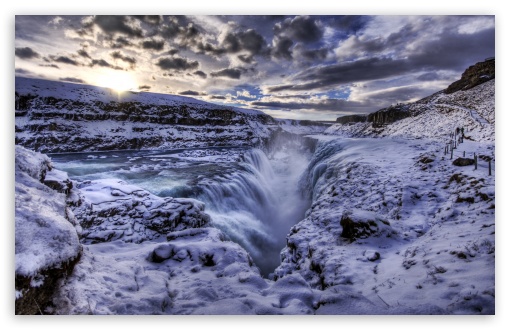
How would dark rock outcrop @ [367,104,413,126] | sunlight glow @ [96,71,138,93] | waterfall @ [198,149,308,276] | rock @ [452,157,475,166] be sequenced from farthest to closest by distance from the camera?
dark rock outcrop @ [367,104,413,126], waterfall @ [198,149,308,276], rock @ [452,157,475,166], sunlight glow @ [96,71,138,93]

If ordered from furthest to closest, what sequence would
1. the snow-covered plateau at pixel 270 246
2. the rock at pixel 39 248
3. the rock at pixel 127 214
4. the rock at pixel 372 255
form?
the rock at pixel 127 214
the rock at pixel 372 255
the snow-covered plateau at pixel 270 246
the rock at pixel 39 248

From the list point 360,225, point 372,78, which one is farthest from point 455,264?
point 372,78

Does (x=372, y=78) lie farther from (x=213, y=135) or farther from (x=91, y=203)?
(x=213, y=135)

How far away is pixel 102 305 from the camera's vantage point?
9.48ft

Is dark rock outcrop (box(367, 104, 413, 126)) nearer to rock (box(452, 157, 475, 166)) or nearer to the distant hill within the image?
the distant hill

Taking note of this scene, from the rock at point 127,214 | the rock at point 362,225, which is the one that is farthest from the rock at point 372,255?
the rock at point 127,214

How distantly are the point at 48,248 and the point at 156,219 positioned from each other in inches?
134

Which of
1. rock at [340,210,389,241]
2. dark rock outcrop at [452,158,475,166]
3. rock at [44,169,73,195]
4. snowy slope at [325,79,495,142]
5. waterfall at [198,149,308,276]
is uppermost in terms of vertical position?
snowy slope at [325,79,495,142]

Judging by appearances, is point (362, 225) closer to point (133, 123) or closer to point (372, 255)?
point (372, 255)

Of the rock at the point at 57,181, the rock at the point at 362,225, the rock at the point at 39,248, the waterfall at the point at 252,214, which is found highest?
the rock at the point at 57,181

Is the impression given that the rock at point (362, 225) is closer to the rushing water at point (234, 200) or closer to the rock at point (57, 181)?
the rushing water at point (234, 200)

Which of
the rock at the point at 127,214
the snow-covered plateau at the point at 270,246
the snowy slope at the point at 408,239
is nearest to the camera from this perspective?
the snow-covered plateau at the point at 270,246

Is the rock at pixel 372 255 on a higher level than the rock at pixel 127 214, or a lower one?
lower

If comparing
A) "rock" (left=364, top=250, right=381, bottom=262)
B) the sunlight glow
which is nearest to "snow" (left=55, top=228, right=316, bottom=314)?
"rock" (left=364, top=250, right=381, bottom=262)
